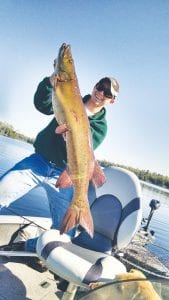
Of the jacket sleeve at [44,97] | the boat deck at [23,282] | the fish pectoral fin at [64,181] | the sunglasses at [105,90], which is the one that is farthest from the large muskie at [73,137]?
the boat deck at [23,282]

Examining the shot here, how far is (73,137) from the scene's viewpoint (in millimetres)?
2588

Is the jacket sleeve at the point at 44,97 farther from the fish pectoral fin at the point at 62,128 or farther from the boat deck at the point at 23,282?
the boat deck at the point at 23,282

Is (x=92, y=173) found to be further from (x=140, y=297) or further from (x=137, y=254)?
(x=137, y=254)

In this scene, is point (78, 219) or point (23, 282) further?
point (23, 282)

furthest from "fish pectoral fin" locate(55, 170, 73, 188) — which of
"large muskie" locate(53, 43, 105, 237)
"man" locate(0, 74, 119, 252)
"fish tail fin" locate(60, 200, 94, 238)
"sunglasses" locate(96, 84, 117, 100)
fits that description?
"sunglasses" locate(96, 84, 117, 100)

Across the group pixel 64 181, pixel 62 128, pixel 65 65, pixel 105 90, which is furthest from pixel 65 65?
pixel 105 90

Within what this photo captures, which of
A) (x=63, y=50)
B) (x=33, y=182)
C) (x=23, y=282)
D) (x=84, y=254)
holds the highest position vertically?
(x=63, y=50)

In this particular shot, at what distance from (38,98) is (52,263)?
1672mm

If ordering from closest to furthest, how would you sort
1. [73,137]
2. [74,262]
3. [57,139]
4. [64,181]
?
[73,137]
[64,181]
[74,262]
[57,139]

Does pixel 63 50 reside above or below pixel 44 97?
above

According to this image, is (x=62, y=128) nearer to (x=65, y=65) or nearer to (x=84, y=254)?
(x=65, y=65)

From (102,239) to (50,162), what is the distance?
1134 millimetres

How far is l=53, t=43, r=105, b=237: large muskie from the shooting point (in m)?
2.45

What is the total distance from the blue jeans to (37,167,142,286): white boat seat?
1.36ft
